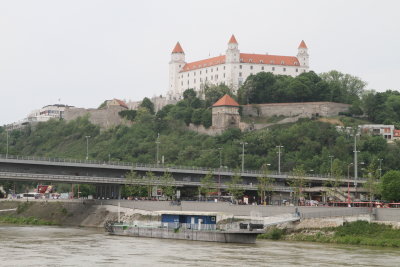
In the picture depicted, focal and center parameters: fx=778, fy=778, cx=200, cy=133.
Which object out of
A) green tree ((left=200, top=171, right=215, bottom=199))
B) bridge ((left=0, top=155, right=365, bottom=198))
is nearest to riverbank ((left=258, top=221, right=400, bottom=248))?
bridge ((left=0, top=155, right=365, bottom=198))

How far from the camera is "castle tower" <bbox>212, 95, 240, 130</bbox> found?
17725 cm

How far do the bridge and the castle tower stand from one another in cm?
4900

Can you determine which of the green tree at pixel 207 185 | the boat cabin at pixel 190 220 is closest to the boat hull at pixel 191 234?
the boat cabin at pixel 190 220

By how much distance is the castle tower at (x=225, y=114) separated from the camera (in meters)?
177

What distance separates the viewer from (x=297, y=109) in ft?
582

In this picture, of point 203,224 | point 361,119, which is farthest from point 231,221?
point 361,119

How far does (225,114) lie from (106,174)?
67.6m

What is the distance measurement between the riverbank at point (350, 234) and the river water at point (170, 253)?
9.80 ft

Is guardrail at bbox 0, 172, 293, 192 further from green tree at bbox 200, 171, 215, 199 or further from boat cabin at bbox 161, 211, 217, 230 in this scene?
boat cabin at bbox 161, 211, 217, 230

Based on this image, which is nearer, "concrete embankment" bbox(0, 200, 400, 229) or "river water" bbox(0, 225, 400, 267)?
"river water" bbox(0, 225, 400, 267)

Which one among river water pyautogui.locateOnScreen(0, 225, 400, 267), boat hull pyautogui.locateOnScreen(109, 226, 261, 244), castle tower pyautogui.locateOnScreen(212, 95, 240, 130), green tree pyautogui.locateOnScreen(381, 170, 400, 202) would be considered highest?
castle tower pyautogui.locateOnScreen(212, 95, 240, 130)

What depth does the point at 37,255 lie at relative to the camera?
60406 mm

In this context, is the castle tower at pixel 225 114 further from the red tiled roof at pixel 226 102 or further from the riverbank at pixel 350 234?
the riverbank at pixel 350 234

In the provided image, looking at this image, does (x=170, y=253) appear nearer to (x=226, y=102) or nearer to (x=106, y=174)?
(x=106, y=174)
